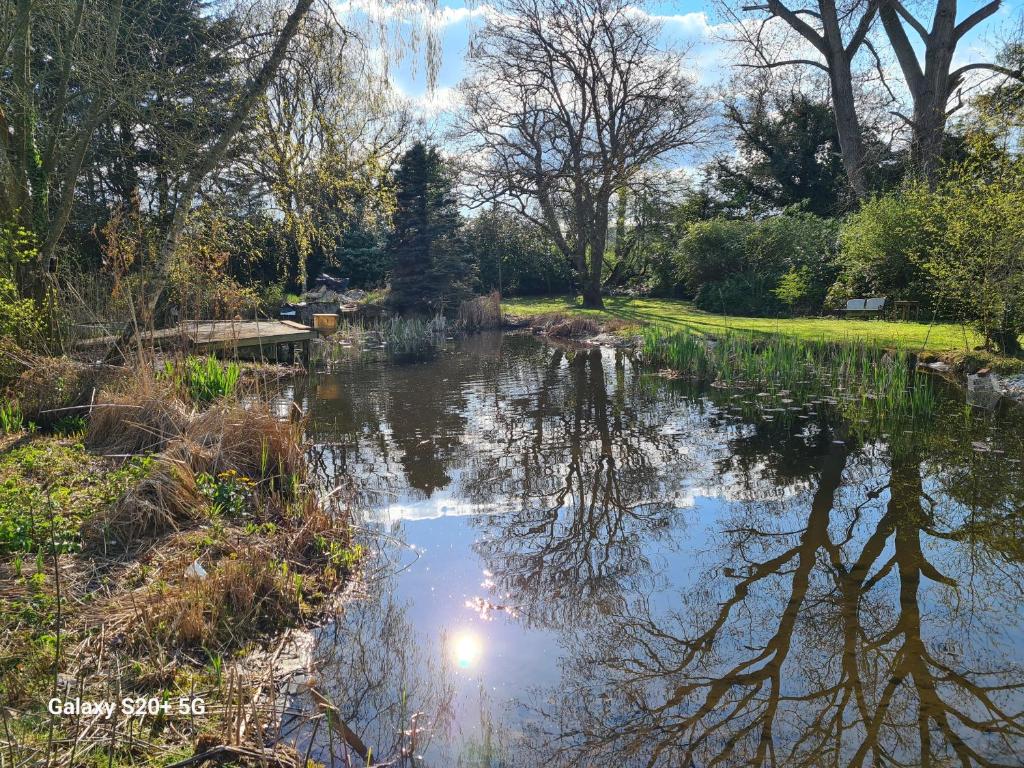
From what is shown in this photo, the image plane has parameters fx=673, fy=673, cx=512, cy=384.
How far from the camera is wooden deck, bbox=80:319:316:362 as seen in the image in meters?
7.89

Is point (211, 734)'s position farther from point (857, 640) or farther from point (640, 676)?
point (857, 640)

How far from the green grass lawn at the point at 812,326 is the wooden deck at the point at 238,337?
8264 mm

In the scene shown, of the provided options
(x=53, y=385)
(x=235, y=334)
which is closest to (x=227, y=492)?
(x=53, y=385)

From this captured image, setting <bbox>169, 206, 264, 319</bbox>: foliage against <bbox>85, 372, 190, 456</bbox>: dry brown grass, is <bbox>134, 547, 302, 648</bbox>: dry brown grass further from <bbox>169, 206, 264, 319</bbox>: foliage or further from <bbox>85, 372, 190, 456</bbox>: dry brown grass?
<bbox>169, 206, 264, 319</bbox>: foliage

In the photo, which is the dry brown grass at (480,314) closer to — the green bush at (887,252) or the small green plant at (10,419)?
the green bush at (887,252)

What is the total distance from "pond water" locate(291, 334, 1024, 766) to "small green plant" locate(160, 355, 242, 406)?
133 cm

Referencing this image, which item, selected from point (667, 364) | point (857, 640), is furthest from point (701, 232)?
point (857, 640)

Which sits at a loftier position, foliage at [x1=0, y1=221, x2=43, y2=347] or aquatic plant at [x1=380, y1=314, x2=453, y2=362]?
foliage at [x1=0, y1=221, x2=43, y2=347]

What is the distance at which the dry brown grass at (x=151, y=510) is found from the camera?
4.11m

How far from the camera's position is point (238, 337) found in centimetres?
1133

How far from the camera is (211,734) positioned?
99.1 inches

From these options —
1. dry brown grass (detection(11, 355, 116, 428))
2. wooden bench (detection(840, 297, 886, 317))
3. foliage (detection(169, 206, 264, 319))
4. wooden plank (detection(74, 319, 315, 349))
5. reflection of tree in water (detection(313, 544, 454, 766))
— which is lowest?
reflection of tree in water (detection(313, 544, 454, 766))

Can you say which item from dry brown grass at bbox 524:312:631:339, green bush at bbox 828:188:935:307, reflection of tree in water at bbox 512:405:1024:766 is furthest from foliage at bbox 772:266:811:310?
reflection of tree in water at bbox 512:405:1024:766

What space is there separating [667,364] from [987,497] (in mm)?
7276
